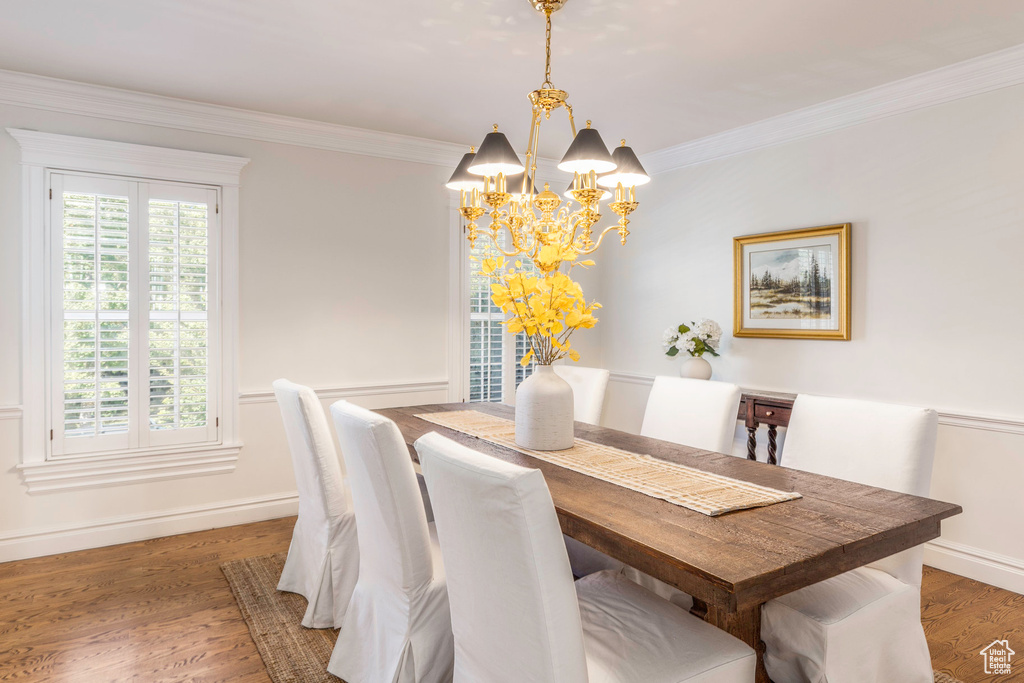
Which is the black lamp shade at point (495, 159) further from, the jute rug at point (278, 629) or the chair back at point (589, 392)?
the jute rug at point (278, 629)

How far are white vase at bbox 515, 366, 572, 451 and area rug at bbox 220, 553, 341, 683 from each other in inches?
42.6

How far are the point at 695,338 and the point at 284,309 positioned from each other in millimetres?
2618

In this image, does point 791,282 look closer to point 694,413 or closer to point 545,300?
point 694,413

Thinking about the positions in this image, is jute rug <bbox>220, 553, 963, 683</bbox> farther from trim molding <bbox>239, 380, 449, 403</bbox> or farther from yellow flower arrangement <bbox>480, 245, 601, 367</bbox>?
yellow flower arrangement <bbox>480, 245, 601, 367</bbox>

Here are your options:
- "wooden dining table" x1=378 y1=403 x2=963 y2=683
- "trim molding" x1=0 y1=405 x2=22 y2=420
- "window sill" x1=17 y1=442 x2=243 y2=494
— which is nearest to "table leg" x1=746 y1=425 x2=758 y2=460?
"wooden dining table" x1=378 y1=403 x2=963 y2=683

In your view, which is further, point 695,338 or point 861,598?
point 695,338

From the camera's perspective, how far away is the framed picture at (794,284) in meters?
3.49

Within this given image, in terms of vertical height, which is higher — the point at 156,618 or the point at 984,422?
the point at 984,422

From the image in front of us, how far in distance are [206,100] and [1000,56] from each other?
3.99m

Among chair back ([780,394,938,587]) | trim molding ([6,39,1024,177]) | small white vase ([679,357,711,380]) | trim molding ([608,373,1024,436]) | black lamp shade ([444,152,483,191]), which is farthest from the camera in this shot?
small white vase ([679,357,711,380])

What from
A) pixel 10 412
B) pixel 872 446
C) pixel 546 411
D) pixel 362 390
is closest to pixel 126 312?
pixel 10 412

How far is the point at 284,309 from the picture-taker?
3842mm

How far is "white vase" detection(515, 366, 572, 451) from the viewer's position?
2238 mm

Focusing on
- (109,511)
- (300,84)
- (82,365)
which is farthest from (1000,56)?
(109,511)
